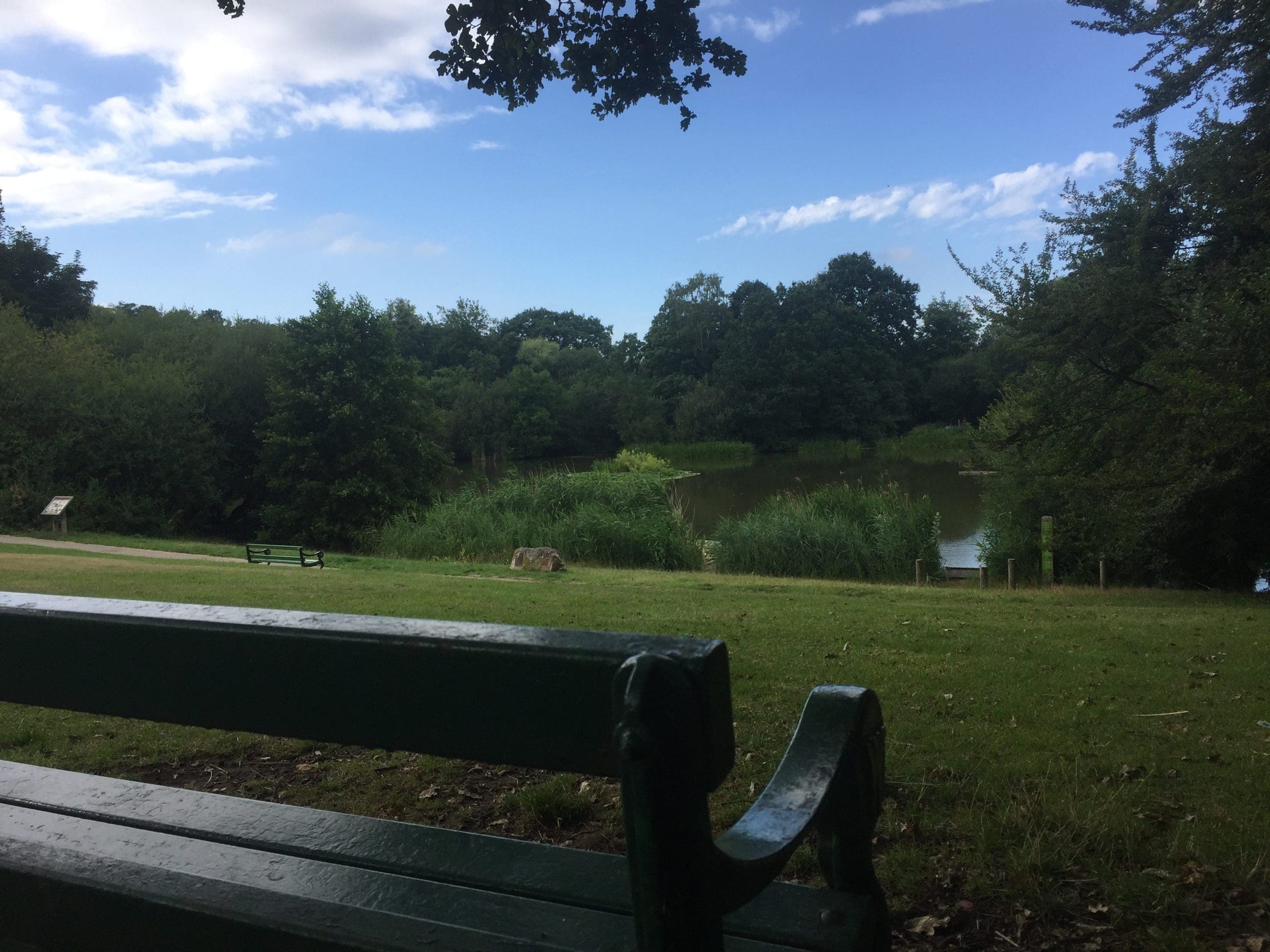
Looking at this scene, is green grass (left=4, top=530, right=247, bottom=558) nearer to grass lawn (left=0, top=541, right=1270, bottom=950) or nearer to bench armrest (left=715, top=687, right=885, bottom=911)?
grass lawn (left=0, top=541, right=1270, bottom=950)

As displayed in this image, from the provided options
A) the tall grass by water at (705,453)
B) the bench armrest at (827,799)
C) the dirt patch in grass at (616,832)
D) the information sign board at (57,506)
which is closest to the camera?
the bench armrest at (827,799)

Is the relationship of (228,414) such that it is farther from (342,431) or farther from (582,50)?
(582,50)

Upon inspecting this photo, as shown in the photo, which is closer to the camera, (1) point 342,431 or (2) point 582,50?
(2) point 582,50

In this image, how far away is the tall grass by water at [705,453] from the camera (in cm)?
4900

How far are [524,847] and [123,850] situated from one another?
0.61 metres

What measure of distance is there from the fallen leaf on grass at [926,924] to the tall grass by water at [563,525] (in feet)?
40.8

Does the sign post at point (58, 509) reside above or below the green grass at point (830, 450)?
below

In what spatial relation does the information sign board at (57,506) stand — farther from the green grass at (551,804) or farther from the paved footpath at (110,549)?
the green grass at (551,804)

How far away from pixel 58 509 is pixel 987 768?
22.3 meters

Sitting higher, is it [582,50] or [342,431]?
[582,50]

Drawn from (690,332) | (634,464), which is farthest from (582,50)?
(690,332)

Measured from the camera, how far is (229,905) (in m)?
1.25

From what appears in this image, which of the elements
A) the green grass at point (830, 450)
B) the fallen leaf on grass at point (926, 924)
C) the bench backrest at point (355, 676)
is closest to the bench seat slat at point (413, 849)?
the bench backrest at point (355, 676)

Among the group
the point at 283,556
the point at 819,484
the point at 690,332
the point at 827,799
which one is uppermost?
the point at 690,332
